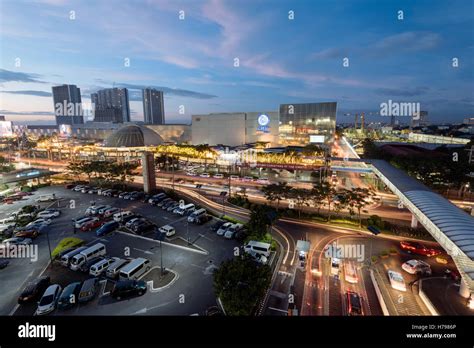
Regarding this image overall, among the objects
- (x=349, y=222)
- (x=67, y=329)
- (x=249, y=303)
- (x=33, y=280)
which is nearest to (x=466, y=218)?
(x=349, y=222)

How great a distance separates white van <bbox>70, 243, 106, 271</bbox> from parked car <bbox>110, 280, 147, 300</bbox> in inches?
195

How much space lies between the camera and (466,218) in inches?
568

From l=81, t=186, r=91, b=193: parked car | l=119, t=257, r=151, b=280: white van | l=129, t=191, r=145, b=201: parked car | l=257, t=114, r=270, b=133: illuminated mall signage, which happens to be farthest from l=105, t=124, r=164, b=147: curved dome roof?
l=119, t=257, r=151, b=280: white van

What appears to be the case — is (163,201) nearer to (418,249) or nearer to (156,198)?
(156,198)

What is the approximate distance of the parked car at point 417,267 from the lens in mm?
16109

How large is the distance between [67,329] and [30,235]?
2496 cm

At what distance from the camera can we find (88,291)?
14.1 m

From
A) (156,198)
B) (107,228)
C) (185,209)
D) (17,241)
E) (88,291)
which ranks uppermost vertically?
(156,198)

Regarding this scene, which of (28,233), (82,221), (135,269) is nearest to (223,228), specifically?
(135,269)

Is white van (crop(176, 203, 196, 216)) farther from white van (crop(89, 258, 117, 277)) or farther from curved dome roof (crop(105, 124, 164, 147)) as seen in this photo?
curved dome roof (crop(105, 124, 164, 147))

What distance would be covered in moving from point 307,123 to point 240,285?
5991cm

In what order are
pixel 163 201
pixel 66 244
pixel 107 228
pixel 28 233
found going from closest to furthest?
1. pixel 66 244
2. pixel 28 233
3. pixel 107 228
4. pixel 163 201

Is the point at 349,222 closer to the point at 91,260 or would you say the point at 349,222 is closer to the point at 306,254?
the point at 306,254

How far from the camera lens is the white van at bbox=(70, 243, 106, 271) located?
17.2 metres
